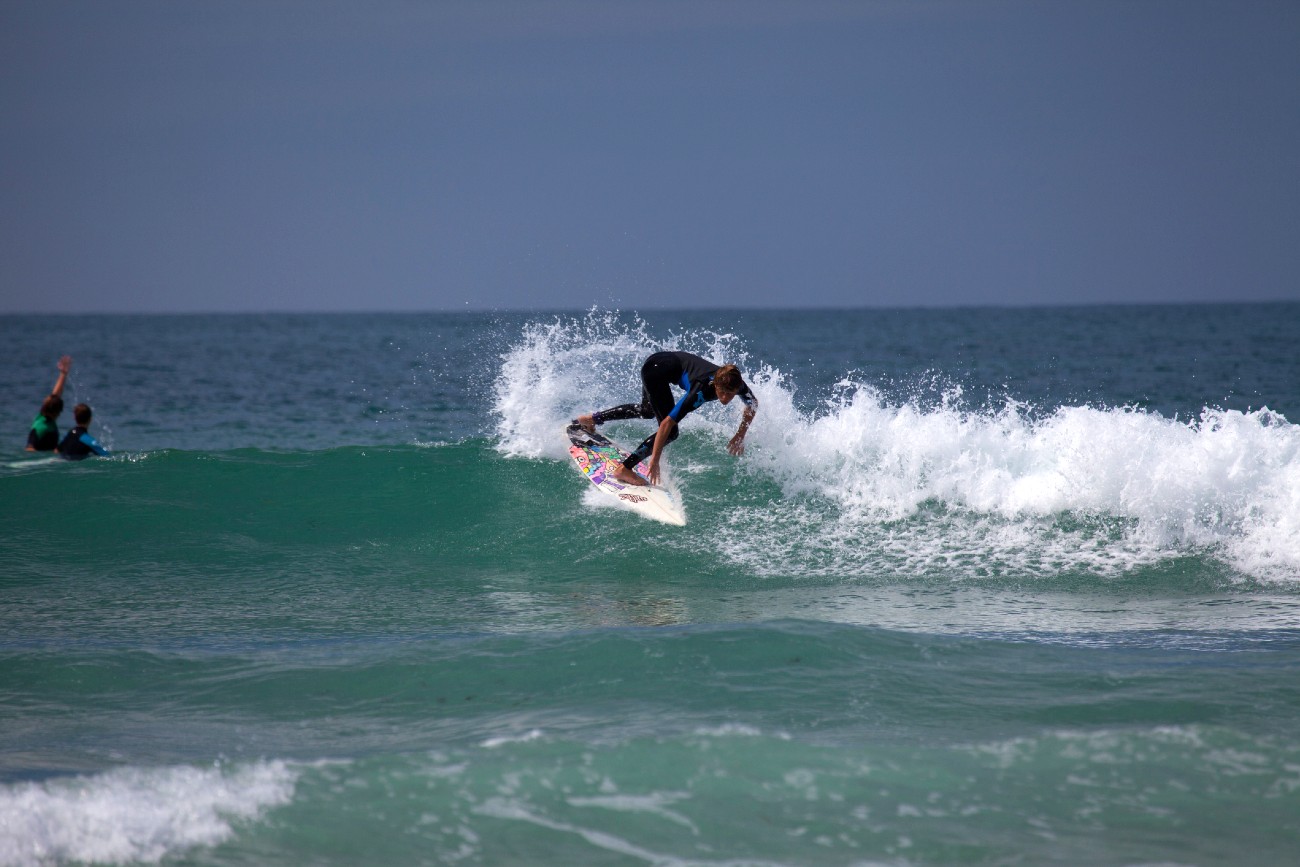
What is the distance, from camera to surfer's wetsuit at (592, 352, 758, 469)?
8852mm

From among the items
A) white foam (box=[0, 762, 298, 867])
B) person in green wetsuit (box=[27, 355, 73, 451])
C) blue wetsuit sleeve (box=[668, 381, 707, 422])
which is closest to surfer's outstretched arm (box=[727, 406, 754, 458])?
blue wetsuit sleeve (box=[668, 381, 707, 422])

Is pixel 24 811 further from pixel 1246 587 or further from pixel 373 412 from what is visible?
pixel 373 412

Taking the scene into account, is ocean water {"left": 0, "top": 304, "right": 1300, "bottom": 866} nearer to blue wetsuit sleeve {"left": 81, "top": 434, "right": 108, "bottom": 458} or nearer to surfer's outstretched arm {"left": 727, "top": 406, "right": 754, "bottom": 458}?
blue wetsuit sleeve {"left": 81, "top": 434, "right": 108, "bottom": 458}

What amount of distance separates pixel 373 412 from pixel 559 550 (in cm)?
1170

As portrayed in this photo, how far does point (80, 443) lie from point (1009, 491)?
10201 millimetres

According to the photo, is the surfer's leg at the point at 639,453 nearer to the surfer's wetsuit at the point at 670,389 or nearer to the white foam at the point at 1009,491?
the surfer's wetsuit at the point at 670,389

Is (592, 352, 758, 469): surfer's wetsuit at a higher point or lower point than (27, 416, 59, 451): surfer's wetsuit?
higher

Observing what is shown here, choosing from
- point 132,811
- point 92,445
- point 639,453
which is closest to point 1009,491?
point 639,453

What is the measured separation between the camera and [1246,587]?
25.5 ft

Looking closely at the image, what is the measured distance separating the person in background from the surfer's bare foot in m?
6.43

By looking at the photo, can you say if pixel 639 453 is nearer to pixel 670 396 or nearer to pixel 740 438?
pixel 670 396

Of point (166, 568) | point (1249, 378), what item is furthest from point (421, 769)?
point (1249, 378)

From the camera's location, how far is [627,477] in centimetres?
974

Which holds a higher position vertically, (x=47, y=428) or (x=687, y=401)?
(x=687, y=401)
